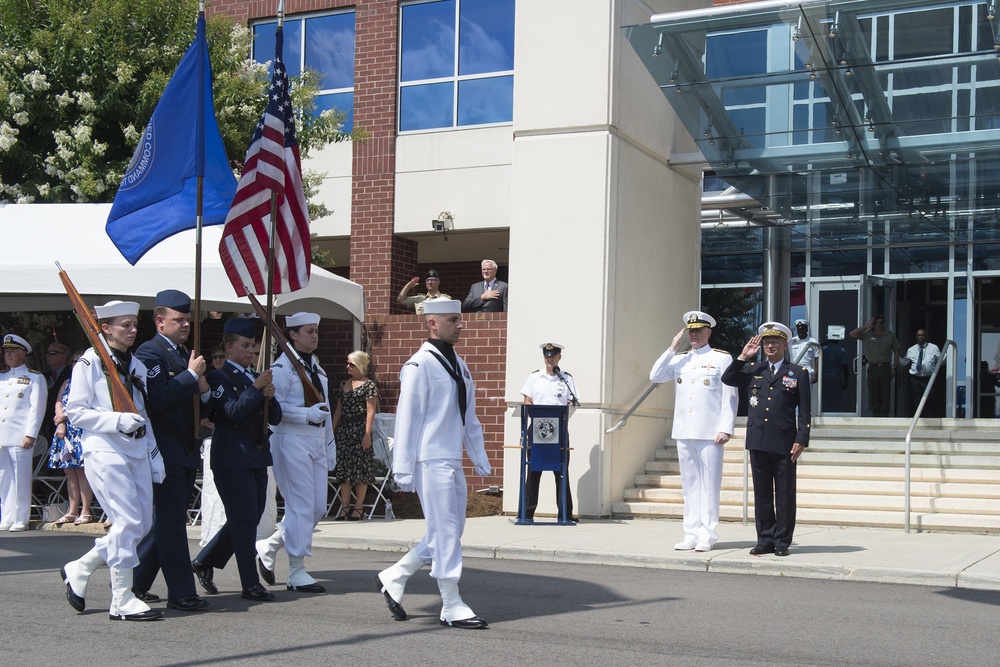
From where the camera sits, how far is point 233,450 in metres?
7.86

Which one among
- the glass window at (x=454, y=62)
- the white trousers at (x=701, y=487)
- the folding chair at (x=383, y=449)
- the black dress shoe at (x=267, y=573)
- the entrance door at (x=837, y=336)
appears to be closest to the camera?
the black dress shoe at (x=267, y=573)

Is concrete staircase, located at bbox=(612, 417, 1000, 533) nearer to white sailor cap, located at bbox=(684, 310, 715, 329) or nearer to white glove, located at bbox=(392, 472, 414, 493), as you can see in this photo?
white sailor cap, located at bbox=(684, 310, 715, 329)

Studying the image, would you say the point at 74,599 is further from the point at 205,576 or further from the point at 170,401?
the point at 170,401

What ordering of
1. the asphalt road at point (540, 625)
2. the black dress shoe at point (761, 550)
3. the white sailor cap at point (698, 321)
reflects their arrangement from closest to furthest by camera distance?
the asphalt road at point (540, 625) → the black dress shoe at point (761, 550) → the white sailor cap at point (698, 321)

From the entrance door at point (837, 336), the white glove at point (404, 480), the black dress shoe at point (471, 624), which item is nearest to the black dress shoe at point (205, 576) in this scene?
the white glove at point (404, 480)

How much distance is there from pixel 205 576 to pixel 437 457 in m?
2.11

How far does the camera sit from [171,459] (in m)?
7.52

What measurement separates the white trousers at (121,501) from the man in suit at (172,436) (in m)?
0.32

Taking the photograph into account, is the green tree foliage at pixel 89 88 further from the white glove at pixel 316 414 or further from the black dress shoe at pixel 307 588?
the black dress shoe at pixel 307 588

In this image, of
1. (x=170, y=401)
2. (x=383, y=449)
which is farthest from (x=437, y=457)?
(x=383, y=449)

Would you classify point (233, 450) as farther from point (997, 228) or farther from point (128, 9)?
point (997, 228)

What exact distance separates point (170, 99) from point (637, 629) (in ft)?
17.0

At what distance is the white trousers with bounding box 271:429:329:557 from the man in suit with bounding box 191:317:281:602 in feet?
0.89

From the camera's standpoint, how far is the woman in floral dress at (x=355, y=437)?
13492 mm
